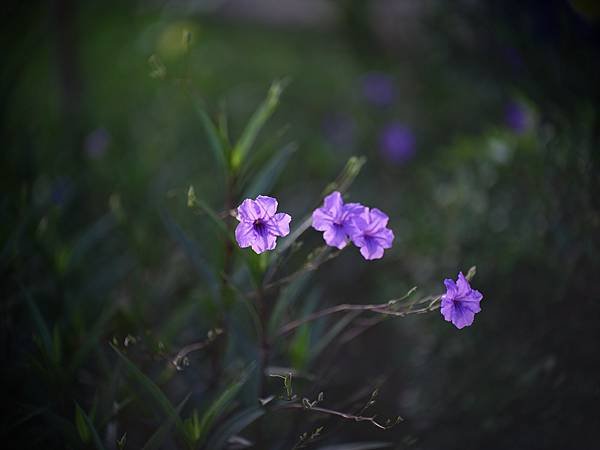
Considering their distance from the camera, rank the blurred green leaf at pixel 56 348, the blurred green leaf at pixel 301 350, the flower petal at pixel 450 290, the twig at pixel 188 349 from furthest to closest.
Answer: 1. the blurred green leaf at pixel 301 350
2. the blurred green leaf at pixel 56 348
3. the twig at pixel 188 349
4. the flower petal at pixel 450 290

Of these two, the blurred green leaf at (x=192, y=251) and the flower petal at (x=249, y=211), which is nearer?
the flower petal at (x=249, y=211)

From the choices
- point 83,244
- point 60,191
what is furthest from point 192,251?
point 60,191

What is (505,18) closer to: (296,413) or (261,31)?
(296,413)

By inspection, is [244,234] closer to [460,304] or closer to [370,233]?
[370,233]

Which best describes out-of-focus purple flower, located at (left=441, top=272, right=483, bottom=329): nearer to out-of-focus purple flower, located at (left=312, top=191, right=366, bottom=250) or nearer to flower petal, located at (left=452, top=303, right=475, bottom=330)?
flower petal, located at (left=452, top=303, right=475, bottom=330)

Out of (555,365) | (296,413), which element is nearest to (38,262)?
(296,413)

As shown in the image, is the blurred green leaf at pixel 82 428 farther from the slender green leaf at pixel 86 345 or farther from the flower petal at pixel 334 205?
the flower petal at pixel 334 205

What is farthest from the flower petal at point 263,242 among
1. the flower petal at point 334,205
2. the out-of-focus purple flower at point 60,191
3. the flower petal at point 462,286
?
the out-of-focus purple flower at point 60,191
